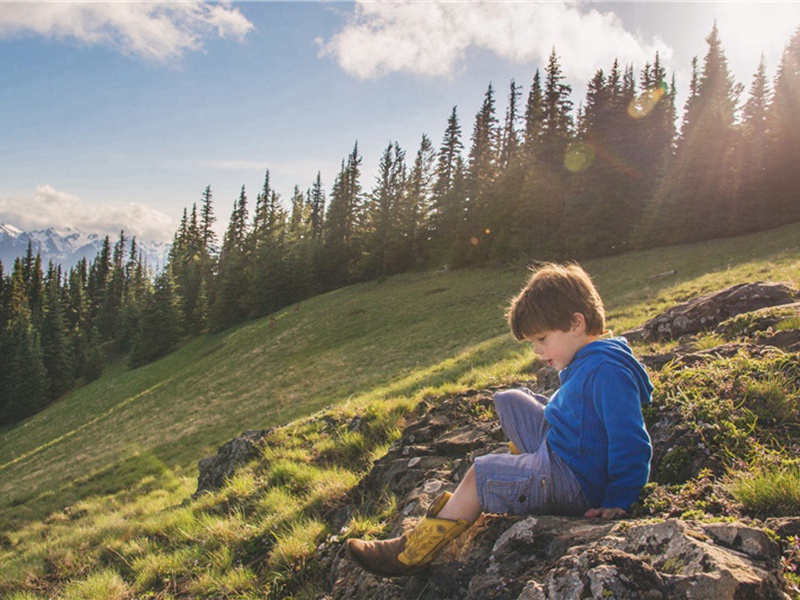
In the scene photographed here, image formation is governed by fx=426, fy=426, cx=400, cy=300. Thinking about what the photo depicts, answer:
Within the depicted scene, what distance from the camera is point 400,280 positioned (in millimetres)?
45844

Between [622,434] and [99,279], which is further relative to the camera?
[99,279]

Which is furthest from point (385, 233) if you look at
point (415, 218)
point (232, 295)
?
point (232, 295)

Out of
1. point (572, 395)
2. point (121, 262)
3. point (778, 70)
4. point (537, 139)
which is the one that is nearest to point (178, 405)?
point (572, 395)

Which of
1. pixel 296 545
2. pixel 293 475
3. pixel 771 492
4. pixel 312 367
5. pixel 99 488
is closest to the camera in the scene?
pixel 771 492

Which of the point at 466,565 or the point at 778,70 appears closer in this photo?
the point at 466,565

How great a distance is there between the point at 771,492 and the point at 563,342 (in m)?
1.36

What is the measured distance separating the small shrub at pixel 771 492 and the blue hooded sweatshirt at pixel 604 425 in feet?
1.61

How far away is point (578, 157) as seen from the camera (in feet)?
126

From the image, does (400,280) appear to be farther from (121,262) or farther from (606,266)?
(121,262)

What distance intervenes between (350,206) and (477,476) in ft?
196

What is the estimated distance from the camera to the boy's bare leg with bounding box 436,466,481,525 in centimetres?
292

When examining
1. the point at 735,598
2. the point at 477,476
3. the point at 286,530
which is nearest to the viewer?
the point at 735,598

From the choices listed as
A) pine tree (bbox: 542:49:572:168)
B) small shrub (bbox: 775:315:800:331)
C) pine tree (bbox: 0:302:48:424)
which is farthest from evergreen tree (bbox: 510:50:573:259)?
pine tree (bbox: 0:302:48:424)

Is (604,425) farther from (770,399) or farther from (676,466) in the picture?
(770,399)
